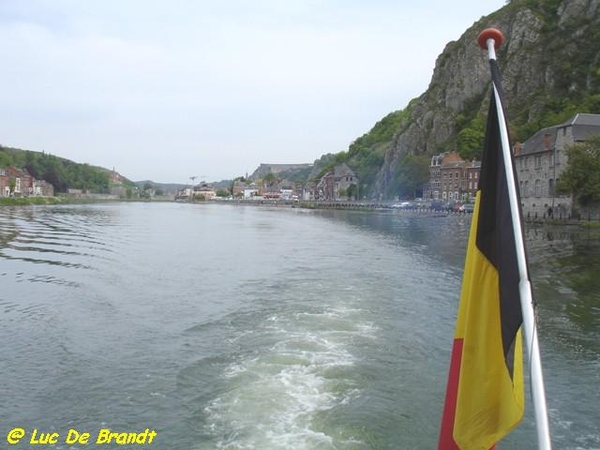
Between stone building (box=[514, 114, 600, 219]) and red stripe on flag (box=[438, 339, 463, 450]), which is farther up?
stone building (box=[514, 114, 600, 219])

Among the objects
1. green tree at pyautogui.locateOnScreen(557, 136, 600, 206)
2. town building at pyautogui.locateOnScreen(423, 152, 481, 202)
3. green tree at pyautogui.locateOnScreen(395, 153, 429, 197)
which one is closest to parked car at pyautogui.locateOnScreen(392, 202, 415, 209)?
town building at pyautogui.locateOnScreen(423, 152, 481, 202)

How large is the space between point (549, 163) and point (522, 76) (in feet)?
201

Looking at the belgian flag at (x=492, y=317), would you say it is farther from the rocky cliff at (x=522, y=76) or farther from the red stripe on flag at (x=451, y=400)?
the rocky cliff at (x=522, y=76)

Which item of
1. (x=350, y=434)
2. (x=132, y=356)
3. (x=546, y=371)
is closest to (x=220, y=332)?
(x=132, y=356)

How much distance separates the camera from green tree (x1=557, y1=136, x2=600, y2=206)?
212 feet

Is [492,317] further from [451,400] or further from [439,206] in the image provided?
[439,206]

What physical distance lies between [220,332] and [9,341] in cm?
674

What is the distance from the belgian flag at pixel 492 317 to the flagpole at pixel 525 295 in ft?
0.10

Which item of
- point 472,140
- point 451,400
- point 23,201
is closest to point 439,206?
point 472,140

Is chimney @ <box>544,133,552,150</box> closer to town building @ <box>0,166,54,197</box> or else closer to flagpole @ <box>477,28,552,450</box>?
flagpole @ <box>477,28,552,450</box>

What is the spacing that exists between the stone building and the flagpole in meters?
72.8

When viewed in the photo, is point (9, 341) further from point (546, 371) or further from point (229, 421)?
point (546, 371)

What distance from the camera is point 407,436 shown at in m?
11.1

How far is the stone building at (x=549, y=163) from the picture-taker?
74938mm
